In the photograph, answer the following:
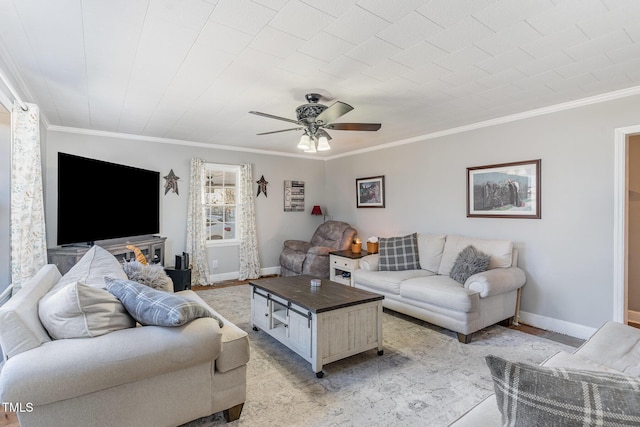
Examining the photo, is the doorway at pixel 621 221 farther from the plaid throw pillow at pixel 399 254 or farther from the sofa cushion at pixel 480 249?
the plaid throw pillow at pixel 399 254

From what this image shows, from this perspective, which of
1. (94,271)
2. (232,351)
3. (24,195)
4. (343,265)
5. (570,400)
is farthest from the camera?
(343,265)

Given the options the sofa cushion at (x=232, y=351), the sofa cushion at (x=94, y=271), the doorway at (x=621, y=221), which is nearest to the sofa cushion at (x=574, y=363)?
the sofa cushion at (x=232, y=351)

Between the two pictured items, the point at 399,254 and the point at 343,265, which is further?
the point at 343,265

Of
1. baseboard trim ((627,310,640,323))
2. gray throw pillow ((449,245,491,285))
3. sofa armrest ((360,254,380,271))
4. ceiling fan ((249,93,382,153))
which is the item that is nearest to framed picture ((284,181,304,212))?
sofa armrest ((360,254,380,271))

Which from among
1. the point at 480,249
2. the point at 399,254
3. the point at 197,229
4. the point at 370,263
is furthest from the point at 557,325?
the point at 197,229

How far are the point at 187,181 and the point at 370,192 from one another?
312cm

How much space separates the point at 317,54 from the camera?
2.28 meters

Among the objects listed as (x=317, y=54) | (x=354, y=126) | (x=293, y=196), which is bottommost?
(x=293, y=196)

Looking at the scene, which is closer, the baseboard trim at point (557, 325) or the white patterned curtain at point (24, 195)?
the white patterned curtain at point (24, 195)

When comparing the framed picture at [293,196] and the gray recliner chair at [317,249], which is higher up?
the framed picture at [293,196]

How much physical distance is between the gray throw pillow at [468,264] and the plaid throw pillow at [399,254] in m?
0.60

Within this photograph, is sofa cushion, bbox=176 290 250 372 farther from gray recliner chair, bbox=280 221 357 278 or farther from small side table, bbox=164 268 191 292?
gray recliner chair, bbox=280 221 357 278

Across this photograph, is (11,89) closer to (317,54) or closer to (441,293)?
(317,54)

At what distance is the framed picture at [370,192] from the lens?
217 inches
